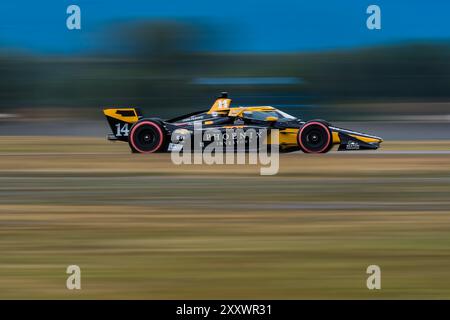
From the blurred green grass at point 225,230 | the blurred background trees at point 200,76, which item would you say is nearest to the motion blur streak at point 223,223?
the blurred green grass at point 225,230

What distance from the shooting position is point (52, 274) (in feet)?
26.0

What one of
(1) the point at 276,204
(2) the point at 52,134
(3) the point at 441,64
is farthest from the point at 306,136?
(3) the point at 441,64

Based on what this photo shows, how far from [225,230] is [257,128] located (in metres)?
8.97

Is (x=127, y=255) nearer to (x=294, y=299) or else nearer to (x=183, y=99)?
(x=294, y=299)

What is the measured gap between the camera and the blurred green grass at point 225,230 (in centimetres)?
750

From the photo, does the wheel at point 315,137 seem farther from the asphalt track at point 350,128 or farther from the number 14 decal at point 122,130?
the asphalt track at point 350,128

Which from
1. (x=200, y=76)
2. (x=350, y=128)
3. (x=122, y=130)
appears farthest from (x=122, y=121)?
(x=200, y=76)

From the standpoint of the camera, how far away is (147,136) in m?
19.5

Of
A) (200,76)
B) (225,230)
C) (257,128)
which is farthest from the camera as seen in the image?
(200,76)

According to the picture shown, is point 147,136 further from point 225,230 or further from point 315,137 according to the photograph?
point 225,230

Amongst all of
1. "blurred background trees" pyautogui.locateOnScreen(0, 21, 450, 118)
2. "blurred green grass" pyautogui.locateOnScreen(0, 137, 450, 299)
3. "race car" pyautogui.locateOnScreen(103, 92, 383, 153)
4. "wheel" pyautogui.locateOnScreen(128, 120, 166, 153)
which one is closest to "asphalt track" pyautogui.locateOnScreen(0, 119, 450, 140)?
"blurred background trees" pyautogui.locateOnScreen(0, 21, 450, 118)

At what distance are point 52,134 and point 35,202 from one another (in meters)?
21.7

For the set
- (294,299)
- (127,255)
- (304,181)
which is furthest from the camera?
(304,181)

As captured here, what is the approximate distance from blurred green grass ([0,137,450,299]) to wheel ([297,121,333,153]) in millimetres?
1765
